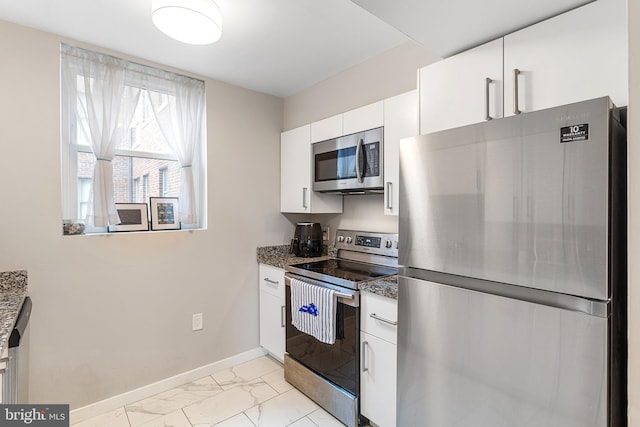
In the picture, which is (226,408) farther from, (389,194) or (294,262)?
(389,194)

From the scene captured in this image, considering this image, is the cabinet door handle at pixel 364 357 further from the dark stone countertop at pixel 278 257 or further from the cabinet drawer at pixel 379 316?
the dark stone countertop at pixel 278 257

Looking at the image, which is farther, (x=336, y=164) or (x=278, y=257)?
(x=278, y=257)

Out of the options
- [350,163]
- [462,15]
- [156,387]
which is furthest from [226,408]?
[462,15]

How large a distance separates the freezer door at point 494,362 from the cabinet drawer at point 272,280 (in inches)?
49.1

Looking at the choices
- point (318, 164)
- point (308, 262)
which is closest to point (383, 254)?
point (308, 262)

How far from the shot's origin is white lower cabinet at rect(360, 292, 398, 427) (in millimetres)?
1642

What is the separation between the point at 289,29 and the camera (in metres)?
1.84

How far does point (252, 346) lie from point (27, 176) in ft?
6.38

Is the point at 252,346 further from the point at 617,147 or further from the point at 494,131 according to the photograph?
the point at 617,147

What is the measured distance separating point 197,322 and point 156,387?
1.58 ft

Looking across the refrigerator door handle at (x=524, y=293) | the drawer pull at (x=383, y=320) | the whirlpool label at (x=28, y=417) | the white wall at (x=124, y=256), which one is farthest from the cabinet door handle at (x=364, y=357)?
the whirlpool label at (x=28, y=417)

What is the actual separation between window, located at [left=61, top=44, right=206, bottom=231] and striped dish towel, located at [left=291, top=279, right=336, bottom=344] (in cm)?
95

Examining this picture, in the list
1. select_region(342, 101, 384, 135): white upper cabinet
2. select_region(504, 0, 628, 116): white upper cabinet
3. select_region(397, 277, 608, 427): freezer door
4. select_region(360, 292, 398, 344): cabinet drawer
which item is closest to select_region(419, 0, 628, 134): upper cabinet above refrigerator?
select_region(504, 0, 628, 116): white upper cabinet

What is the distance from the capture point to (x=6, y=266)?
175 cm
